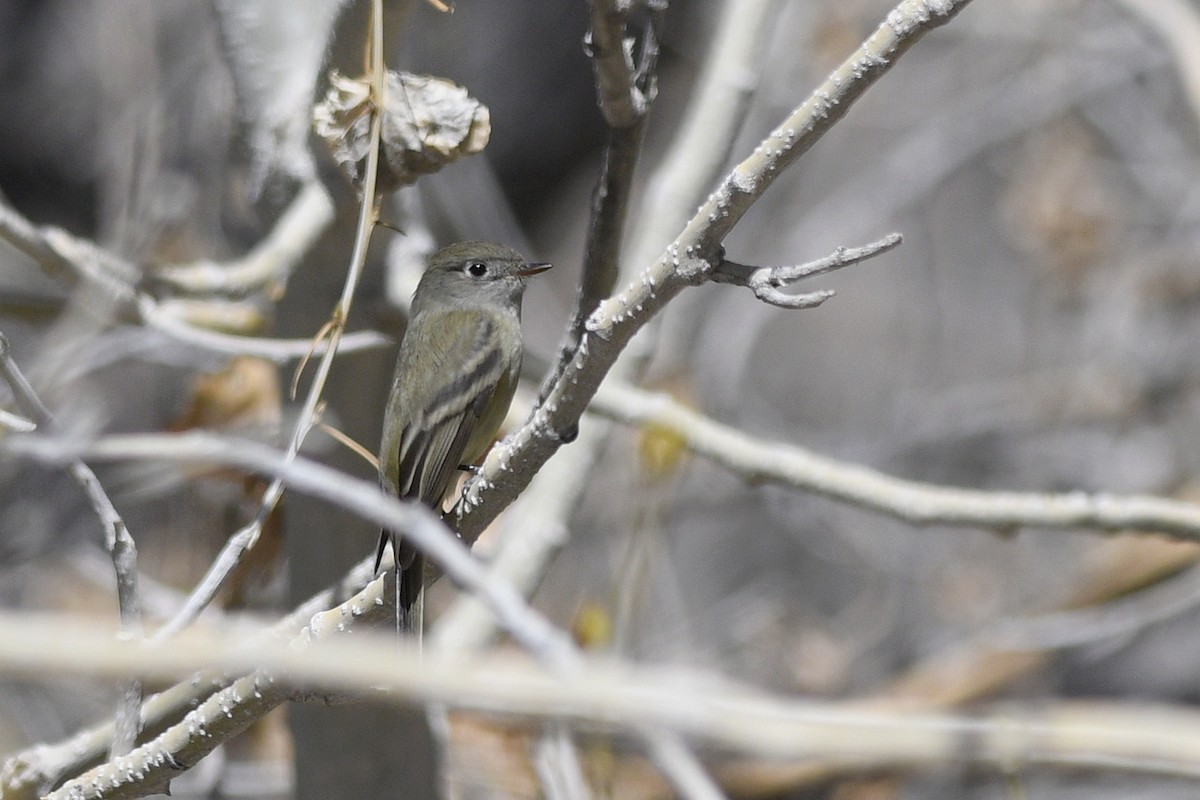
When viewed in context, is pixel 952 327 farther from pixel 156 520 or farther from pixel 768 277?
pixel 768 277

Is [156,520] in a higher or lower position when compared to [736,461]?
higher

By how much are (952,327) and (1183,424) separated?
3750 mm

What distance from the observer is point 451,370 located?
259 centimetres

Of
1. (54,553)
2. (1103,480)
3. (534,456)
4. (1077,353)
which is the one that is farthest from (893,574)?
(534,456)

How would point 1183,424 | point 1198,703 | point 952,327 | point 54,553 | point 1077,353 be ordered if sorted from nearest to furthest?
point 54,553 < point 1198,703 < point 1183,424 < point 1077,353 < point 952,327

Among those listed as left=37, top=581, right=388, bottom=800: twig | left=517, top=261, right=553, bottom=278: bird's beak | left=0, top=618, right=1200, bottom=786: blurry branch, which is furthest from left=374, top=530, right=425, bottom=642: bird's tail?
left=0, top=618, right=1200, bottom=786: blurry branch

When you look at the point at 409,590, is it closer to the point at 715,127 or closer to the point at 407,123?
the point at 407,123

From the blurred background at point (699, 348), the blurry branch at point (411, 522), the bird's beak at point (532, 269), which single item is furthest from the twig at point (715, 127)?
the blurry branch at point (411, 522)

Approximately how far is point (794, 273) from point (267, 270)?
Answer: 5.14 ft

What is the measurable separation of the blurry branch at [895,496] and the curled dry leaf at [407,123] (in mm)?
857

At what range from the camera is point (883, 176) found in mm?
5523

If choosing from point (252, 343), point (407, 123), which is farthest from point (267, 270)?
point (407, 123)

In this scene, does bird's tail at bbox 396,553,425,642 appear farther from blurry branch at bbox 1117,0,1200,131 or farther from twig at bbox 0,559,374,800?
blurry branch at bbox 1117,0,1200,131

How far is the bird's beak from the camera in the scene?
2.79 metres
